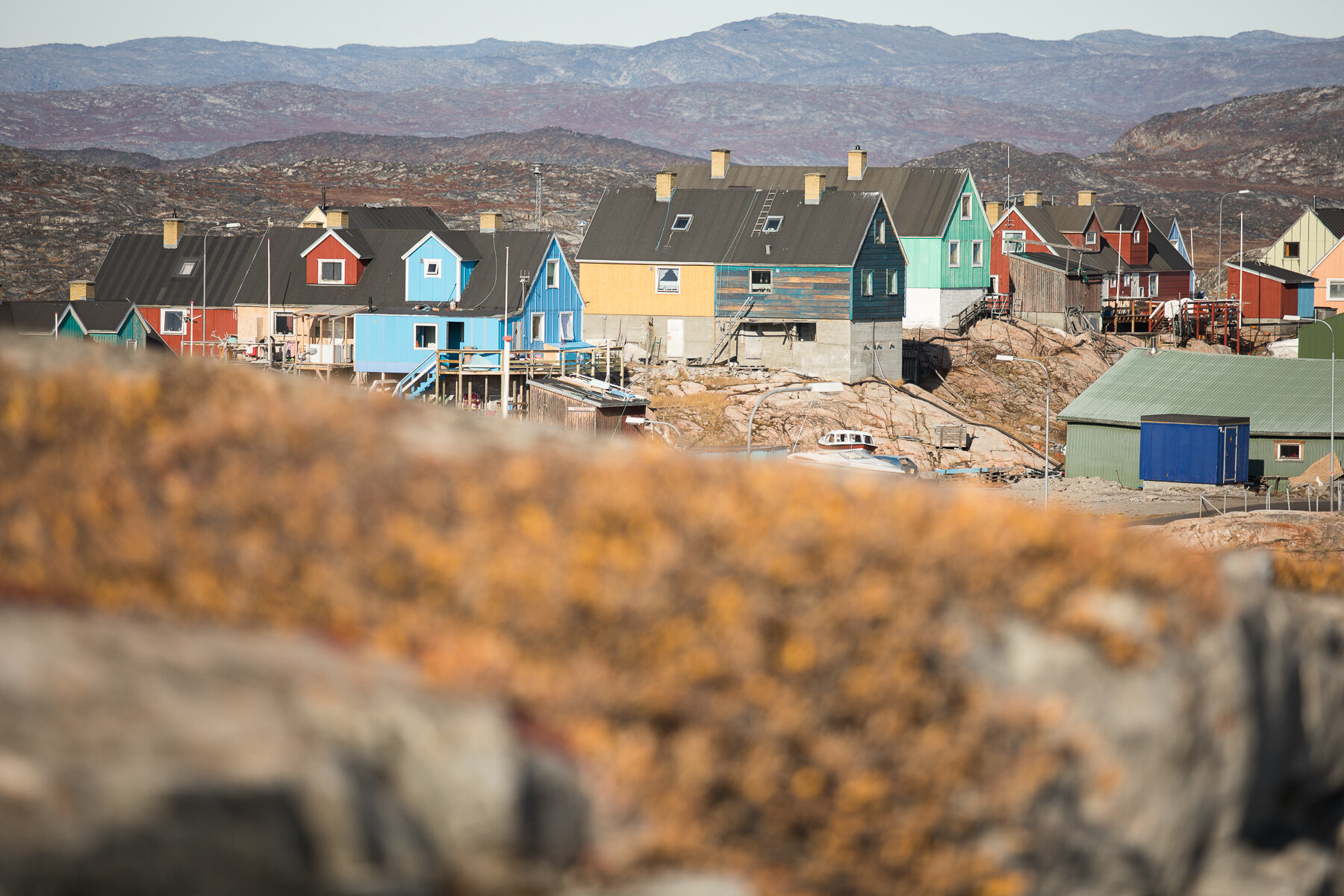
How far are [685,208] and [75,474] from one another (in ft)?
193

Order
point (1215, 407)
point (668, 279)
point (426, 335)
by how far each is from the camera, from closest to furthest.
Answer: point (1215, 407) < point (426, 335) < point (668, 279)

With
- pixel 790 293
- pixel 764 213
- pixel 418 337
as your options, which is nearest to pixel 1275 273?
pixel 764 213

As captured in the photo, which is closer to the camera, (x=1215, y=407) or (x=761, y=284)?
(x=1215, y=407)

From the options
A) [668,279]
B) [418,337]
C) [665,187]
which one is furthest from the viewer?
[665,187]

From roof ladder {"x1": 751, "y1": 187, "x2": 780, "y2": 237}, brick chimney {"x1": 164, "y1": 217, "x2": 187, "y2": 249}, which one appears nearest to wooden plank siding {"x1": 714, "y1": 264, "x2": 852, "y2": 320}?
roof ladder {"x1": 751, "y1": 187, "x2": 780, "y2": 237}

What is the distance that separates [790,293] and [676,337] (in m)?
6.03

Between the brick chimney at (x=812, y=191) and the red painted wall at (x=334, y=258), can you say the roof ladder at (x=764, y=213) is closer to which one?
the brick chimney at (x=812, y=191)

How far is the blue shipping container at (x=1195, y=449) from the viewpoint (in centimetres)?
4784

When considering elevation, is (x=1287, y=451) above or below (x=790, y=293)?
below

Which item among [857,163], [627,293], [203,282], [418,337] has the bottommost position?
[418,337]

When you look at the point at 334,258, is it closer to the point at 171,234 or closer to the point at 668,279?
the point at 171,234

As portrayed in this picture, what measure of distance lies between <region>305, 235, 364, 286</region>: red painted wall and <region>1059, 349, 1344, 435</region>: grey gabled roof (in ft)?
96.2

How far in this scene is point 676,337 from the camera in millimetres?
63469

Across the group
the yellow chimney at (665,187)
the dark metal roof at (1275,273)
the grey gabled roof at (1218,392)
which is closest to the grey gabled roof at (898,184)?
the yellow chimney at (665,187)
